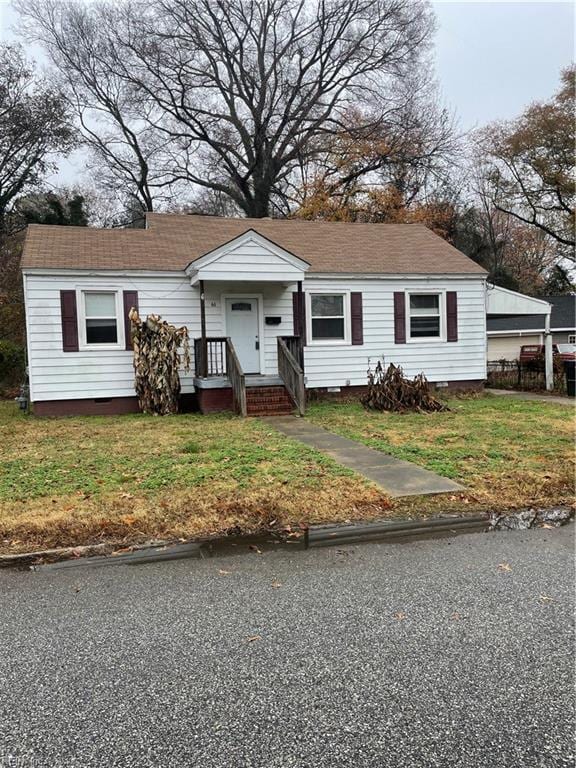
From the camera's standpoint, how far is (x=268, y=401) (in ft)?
38.5

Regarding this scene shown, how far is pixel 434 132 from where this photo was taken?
27609mm

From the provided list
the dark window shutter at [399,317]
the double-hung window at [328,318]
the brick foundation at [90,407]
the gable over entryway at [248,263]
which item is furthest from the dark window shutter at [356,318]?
the brick foundation at [90,407]

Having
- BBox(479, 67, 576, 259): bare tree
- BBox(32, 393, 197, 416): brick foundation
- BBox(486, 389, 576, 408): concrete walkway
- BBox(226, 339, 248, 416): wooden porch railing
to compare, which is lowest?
BBox(486, 389, 576, 408): concrete walkway

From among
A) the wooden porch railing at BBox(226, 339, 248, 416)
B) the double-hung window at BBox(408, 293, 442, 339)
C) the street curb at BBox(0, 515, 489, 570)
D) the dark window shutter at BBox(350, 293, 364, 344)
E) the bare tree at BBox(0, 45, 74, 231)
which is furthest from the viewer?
the bare tree at BBox(0, 45, 74, 231)

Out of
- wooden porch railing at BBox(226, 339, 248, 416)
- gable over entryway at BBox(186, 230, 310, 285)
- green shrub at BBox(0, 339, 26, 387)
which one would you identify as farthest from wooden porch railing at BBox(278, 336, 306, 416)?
green shrub at BBox(0, 339, 26, 387)

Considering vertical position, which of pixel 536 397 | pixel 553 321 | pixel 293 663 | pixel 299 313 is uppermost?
pixel 553 321

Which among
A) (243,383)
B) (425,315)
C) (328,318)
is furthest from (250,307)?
(425,315)

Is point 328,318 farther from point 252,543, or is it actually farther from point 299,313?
point 252,543

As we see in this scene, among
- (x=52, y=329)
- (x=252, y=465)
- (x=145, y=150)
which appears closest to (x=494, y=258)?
(x=145, y=150)

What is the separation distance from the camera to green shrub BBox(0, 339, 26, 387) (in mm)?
17428

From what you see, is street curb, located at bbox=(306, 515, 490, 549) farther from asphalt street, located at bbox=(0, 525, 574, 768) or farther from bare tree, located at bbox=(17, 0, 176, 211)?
bare tree, located at bbox=(17, 0, 176, 211)

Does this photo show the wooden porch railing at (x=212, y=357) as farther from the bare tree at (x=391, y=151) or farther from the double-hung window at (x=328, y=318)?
the bare tree at (x=391, y=151)

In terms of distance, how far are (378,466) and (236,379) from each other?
5703 millimetres

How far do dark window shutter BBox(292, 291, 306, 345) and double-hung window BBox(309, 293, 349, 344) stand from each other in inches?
12.8
